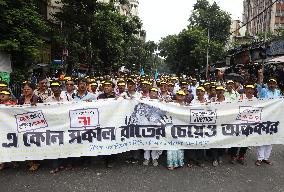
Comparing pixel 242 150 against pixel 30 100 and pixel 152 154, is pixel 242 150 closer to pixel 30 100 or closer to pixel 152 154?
pixel 152 154

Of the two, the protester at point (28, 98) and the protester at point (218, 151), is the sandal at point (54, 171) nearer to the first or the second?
the protester at point (28, 98)

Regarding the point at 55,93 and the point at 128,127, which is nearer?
the point at 128,127

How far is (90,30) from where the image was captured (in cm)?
2761

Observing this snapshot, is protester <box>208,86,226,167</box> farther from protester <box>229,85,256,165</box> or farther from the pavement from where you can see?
protester <box>229,85,256,165</box>

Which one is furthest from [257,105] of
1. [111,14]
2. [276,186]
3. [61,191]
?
[111,14]

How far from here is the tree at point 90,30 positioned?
84.7ft

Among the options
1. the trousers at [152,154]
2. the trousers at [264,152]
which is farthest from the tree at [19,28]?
the trousers at [264,152]

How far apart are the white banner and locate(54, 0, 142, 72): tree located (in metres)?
17.9

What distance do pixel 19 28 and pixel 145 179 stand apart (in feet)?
35.8

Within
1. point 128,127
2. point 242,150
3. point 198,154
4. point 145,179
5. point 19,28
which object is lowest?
point 145,179

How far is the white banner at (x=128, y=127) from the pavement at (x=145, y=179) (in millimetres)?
380

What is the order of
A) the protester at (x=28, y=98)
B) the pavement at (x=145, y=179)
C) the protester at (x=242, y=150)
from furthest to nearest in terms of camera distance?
the protester at (x=242, y=150) → the protester at (x=28, y=98) → the pavement at (x=145, y=179)

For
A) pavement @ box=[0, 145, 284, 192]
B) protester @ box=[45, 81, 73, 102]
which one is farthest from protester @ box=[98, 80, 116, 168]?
protester @ box=[45, 81, 73, 102]

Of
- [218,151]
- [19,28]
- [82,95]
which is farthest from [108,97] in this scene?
[19,28]
